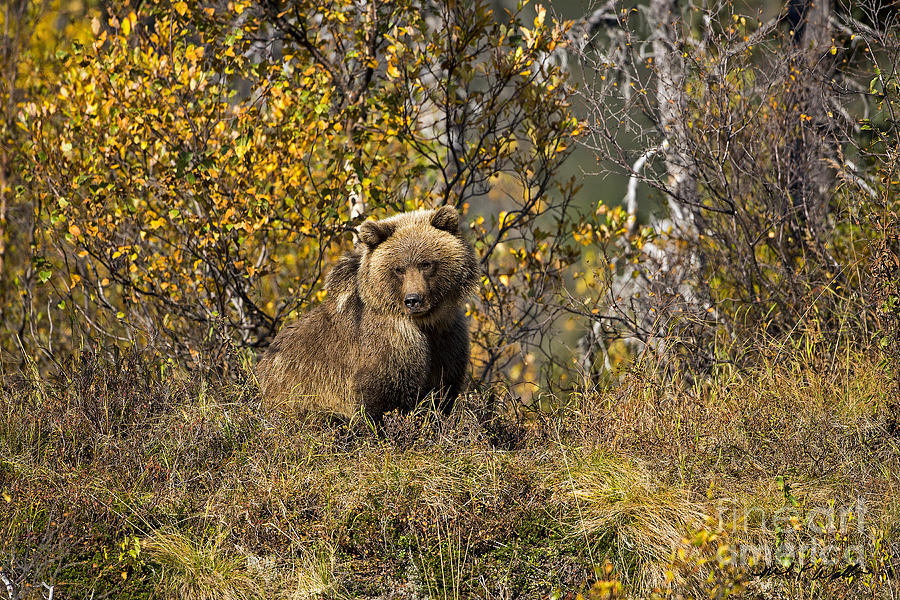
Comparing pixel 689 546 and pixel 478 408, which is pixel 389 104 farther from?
→ pixel 689 546

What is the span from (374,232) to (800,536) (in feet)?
8.97

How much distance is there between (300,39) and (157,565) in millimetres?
4059

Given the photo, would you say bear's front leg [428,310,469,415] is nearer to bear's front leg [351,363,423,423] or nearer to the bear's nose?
bear's front leg [351,363,423,423]

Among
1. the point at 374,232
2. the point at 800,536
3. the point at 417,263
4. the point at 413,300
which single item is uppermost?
the point at 374,232

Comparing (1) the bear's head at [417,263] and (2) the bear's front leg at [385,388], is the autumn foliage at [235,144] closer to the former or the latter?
(1) the bear's head at [417,263]

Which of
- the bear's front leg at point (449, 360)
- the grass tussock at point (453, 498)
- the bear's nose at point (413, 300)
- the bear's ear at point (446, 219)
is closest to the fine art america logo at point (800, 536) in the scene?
the grass tussock at point (453, 498)

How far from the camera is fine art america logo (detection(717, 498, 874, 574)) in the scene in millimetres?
3848

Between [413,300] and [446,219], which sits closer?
[413,300]

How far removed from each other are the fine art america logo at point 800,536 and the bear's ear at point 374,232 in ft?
7.77

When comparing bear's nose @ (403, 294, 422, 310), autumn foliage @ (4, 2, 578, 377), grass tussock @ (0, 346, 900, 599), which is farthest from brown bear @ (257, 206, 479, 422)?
autumn foliage @ (4, 2, 578, 377)

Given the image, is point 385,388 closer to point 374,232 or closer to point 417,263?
point 417,263

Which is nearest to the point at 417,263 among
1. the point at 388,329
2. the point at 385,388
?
the point at 388,329

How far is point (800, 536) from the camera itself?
403 cm

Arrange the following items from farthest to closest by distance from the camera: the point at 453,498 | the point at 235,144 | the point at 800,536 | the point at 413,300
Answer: the point at 235,144
the point at 413,300
the point at 453,498
the point at 800,536
